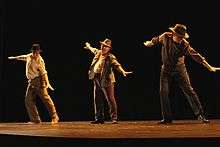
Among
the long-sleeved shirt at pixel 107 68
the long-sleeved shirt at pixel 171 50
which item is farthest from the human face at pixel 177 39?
the long-sleeved shirt at pixel 107 68

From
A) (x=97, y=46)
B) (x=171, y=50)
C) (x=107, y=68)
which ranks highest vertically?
(x=97, y=46)

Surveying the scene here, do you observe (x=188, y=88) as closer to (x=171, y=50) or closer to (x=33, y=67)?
(x=171, y=50)

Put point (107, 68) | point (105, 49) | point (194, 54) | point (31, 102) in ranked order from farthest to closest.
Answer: point (31, 102)
point (107, 68)
point (105, 49)
point (194, 54)

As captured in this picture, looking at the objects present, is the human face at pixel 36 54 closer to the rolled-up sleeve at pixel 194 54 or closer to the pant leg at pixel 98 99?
the pant leg at pixel 98 99

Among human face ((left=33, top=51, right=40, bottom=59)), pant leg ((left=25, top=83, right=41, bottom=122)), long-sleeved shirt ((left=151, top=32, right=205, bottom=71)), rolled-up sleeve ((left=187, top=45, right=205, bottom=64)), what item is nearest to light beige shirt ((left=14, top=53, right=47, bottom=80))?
human face ((left=33, top=51, right=40, bottom=59))

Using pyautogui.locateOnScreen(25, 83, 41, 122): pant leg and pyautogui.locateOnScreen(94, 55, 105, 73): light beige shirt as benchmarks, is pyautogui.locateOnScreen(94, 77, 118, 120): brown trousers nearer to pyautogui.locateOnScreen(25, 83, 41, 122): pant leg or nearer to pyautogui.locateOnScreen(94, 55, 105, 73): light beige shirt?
pyautogui.locateOnScreen(94, 55, 105, 73): light beige shirt

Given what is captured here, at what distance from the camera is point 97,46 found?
13.3 m

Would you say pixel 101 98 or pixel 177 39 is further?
pixel 101 98

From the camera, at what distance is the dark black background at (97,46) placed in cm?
1287

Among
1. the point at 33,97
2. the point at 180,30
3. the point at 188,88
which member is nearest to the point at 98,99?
the point at 33,97

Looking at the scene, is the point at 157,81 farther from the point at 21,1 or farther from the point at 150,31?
the point at 21,1

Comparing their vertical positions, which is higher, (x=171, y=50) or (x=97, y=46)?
(x=97, y=46)

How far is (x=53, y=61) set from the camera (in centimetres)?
1339
